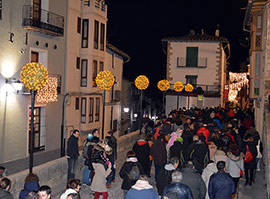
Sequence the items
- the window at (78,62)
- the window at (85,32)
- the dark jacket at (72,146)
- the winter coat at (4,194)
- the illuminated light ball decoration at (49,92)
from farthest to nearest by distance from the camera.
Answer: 1. the window at (85,32)
2. the window at (78,62)
3. the illuminated light ball decoration at (49,92)
4. the dark jacket at (72,146)
5. the winter coat at (4,194)

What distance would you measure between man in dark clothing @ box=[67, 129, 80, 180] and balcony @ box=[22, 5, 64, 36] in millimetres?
10147

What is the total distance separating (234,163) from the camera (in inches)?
419

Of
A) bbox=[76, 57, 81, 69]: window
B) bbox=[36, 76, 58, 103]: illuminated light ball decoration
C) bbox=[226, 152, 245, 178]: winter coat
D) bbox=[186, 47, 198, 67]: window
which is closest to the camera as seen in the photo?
bbox=[226, 152, 245, 178]: winter coat

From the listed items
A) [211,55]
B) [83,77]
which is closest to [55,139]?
[83,77]

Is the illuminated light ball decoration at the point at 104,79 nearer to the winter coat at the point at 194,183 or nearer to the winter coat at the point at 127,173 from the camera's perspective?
the winter coat at the point at 127,173

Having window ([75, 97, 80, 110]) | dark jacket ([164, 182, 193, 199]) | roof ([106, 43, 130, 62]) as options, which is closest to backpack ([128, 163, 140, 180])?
dark jacket ([164, 182, 193, 199])

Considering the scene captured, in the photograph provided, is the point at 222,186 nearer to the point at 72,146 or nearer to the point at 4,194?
the point at 4,194

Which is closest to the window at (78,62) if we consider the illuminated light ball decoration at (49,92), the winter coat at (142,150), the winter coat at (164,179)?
the illuminated light ball decoration at (49,92)

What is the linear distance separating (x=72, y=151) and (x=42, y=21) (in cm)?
1232

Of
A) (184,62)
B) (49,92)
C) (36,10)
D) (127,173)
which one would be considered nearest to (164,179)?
(127,173)

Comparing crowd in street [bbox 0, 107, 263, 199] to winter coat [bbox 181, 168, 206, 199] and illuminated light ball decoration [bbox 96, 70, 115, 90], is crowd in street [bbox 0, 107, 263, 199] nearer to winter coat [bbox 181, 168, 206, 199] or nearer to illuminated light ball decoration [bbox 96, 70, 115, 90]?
winter coat [bbox 181, 168, 206, 199]

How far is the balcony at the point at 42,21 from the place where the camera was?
19641 mm

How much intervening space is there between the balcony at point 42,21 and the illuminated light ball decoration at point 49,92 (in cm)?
272

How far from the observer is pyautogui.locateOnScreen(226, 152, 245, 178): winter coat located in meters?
10.5
